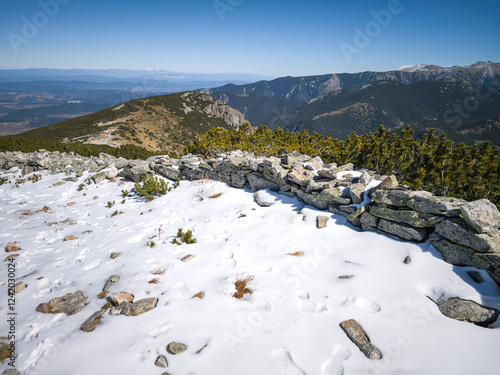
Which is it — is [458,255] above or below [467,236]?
below

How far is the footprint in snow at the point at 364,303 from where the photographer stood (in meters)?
4.83

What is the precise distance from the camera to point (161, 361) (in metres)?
3.96

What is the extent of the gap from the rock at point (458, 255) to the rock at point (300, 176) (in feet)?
15.9

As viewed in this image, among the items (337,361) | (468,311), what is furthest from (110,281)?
(468,311)

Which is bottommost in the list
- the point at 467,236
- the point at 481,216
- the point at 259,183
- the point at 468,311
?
the point at 468,311

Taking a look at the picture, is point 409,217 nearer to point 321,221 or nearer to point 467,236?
point 467,236

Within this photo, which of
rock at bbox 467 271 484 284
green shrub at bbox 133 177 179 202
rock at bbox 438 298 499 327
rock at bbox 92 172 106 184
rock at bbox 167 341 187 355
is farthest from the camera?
rock at bbox 92 172 106 184

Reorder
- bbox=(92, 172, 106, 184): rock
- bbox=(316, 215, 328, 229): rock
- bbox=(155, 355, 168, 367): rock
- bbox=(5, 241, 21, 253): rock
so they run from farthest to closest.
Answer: bbox=(92, 172, 106, 184): rock
bbox=(5, 241, 21, 253): rock
bbox=(316, 215, 328, 229): rock
bbox=(155, 355, 168, 367): rock

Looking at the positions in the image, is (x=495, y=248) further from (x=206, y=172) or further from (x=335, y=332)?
(x=206, y=172)

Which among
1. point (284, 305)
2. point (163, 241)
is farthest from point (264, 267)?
point (163, 241)

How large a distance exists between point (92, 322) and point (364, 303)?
636 cm

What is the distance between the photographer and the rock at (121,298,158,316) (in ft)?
16.8

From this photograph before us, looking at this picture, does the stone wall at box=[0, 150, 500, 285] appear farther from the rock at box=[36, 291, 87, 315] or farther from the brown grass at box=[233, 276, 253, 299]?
the rock at box=[36, 291, 87, 315]

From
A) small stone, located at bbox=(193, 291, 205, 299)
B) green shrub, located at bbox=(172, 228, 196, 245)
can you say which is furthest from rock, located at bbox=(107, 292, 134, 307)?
green shrub, located at bbox=(172, 228, 196, 245)
